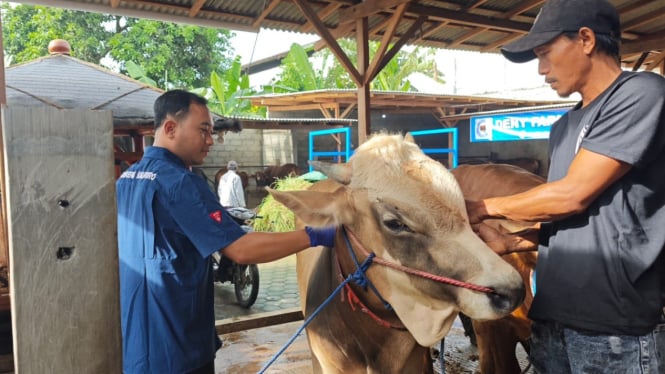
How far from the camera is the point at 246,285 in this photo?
716 centimetres

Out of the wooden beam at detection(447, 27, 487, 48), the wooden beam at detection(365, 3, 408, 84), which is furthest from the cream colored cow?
the wooden beam at detection(447, 27, 487, 48)

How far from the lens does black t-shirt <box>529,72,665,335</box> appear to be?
159 centimetres

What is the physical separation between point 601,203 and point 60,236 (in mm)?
1771

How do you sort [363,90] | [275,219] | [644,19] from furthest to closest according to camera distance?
[275,219] < [644,19] < [363,90]

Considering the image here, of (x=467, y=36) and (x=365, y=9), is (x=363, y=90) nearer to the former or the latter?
(x=365, y=9)

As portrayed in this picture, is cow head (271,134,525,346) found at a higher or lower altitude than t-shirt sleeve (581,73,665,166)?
lower

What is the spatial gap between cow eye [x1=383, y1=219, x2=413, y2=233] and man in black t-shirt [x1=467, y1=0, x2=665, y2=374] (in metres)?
0.40

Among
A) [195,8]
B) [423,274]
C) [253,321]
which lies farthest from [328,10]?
[423,274]

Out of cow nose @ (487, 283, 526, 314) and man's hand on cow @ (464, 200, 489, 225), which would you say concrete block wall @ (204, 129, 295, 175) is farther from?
cow nose @ (487, 283, 526, 314)

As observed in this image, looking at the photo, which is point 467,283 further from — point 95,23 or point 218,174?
point 95,23

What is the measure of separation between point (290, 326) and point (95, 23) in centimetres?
2316

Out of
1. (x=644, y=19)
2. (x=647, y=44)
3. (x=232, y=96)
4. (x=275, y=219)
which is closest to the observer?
(x=644, y=19)

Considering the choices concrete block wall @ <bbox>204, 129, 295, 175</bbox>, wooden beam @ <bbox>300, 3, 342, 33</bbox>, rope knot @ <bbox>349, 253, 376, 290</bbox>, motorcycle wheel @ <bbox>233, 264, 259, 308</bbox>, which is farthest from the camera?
concrete block wall @ <bbox>204, 129, 295, 175</bbox>

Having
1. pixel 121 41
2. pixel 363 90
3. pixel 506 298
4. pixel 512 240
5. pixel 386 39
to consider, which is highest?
pixel 121 41
